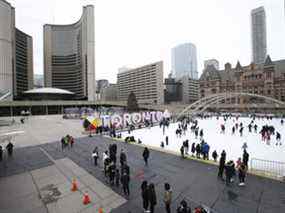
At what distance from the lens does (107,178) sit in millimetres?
9703

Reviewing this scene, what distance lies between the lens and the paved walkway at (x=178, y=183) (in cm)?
705

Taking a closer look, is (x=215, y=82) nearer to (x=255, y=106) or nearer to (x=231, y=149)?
(x=255, y=106)

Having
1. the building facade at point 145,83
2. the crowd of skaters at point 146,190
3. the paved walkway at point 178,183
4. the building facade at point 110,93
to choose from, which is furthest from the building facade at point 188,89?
the crowd of skaters at point 146,190

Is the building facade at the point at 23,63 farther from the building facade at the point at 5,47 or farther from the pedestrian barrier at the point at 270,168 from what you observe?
the pedestrian barrier at the point at 270,168

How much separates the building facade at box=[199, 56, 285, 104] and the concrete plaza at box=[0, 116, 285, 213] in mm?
73771

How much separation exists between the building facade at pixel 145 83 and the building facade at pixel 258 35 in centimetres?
12215

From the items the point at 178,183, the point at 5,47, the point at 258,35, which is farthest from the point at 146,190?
the point at 258,35

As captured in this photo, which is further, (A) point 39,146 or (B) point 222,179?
(A) point 39,146

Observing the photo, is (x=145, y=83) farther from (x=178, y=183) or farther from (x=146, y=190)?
(x=146, y=190)

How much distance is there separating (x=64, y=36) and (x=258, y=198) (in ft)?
489

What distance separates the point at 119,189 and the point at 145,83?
120577mm

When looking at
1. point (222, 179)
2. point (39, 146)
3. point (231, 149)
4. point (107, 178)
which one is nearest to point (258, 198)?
point (222, 179)

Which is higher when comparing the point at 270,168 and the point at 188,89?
the point at 188,89

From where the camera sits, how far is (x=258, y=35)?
179500 mm
